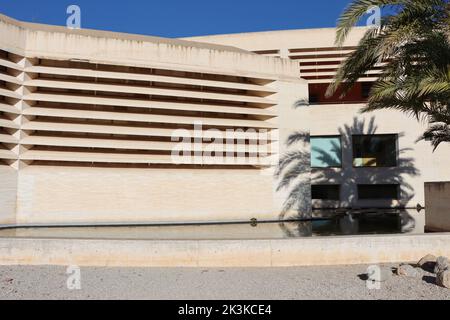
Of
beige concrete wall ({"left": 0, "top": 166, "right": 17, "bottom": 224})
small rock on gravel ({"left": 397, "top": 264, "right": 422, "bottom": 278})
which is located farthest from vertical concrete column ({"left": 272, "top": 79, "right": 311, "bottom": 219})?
small rock on gravel ({"left": 397, "top": 264, "right": 422, "bottom": 278})

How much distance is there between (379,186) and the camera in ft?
103

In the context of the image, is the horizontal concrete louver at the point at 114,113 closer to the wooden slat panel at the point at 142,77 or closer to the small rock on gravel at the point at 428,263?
the wooden slat panel at the point at 142,77

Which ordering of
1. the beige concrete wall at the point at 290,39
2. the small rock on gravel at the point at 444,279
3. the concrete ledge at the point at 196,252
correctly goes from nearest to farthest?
the small rock on gravel at the point at 444,279
the concrete ledge at the point at 196,252
the beige concrete wall at the point at 290,39

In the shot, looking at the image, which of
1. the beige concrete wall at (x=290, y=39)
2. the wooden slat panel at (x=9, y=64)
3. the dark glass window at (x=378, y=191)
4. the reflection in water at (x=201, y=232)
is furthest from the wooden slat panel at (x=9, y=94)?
the dark glass window at (x=378, y=191)

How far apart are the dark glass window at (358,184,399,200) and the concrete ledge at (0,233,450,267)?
74.6 ft

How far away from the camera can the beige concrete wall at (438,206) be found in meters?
13.8

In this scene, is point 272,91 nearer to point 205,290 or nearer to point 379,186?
point 379,186

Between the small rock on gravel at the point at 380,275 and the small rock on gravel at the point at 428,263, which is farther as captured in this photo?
the small rock on gravel at the point at 428,263

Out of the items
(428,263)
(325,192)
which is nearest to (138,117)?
(428,263)

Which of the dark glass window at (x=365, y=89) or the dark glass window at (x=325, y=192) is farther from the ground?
the dark glass window at (x=365, y=89)

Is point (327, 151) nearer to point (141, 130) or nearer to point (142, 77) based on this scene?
point (141, 130)

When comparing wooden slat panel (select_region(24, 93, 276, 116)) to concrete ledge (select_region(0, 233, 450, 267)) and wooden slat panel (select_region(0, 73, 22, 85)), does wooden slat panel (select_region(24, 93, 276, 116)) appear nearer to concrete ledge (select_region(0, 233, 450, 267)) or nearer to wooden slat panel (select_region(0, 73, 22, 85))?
wooden slat panel (select_region(0, 73, 22, 85))

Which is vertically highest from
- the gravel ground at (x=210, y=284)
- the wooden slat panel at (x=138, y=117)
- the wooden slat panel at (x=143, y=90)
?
the wooden slat panel at (x=143, y=90)

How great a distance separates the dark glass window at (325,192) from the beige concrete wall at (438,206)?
55.1ft
